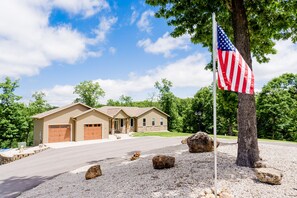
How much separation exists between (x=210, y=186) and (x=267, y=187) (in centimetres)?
164

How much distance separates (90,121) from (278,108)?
30.4 meters

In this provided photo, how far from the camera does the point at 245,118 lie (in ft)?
26.1

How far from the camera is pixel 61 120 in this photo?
26812mm

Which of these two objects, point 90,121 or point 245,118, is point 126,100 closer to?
point 90,121

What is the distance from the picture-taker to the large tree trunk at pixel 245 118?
7.80 meters

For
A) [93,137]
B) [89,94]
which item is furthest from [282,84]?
[89,94]

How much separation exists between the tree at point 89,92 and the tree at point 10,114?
1982 cm

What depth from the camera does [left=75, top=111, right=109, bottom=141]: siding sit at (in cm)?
2725

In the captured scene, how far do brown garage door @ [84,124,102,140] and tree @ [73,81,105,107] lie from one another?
2534 cm

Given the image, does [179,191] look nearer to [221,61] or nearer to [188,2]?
[221,61]

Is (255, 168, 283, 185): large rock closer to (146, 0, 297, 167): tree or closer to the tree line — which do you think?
(146, 0, 297, 167): tree

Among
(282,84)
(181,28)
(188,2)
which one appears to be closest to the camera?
(188,2)

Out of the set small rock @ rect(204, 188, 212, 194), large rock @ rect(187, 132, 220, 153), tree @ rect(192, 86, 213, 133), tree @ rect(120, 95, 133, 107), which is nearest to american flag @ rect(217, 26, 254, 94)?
small rock @ rect(204, 188, 212, 194)

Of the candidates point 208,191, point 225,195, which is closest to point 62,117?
point 208,191
